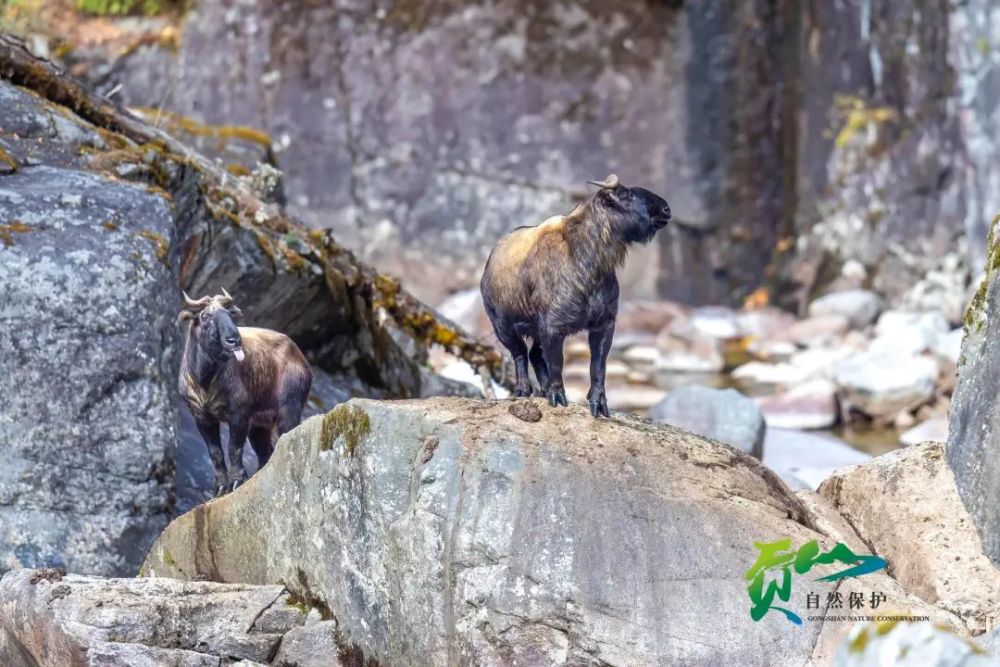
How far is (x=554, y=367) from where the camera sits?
6.03m

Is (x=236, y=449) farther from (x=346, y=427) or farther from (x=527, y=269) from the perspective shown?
(x=527, y=269)

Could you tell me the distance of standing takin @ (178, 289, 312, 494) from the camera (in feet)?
21.4

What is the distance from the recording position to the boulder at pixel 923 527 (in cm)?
566

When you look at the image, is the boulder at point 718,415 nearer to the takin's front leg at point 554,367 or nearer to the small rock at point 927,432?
the small rock at point 927,432

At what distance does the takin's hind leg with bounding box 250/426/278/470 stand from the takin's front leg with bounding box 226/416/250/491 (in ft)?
0.80

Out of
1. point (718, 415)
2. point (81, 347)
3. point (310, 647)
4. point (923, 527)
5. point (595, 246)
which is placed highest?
point (595, 246)

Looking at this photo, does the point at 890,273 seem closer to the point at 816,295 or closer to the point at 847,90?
the point at 816,295

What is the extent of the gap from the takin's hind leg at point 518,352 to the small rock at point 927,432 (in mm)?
9055

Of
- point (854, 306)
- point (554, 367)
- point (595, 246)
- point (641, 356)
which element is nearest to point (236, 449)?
point (554, 367)

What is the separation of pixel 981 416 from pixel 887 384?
10.3m

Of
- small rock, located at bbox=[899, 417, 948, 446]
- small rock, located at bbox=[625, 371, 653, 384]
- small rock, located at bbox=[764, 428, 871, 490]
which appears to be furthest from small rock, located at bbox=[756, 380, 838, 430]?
small rock, located at bbox=[625, 371, 653, 384]

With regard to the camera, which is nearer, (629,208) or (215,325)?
(629,208)

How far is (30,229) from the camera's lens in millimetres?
7070

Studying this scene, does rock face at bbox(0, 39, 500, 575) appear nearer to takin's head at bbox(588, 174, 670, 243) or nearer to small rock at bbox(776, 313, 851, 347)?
takin's head at bbox(588, 174, 670, 243)
